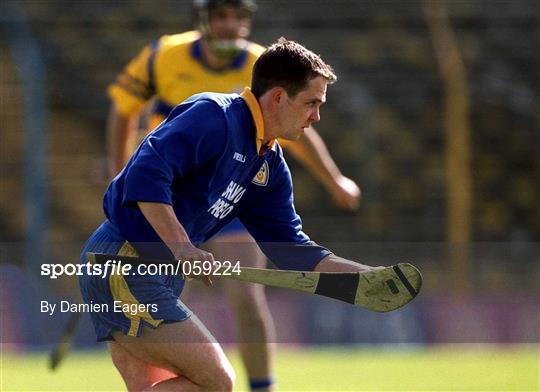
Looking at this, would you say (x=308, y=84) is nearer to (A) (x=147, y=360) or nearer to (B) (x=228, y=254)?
(A) (x=147, y=360)

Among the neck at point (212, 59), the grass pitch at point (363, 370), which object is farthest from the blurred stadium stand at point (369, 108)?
the neck at point (212, 59)

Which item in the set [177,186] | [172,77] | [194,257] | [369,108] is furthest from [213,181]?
[369,108]

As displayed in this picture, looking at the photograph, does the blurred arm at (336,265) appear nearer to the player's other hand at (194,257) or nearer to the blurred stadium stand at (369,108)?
the player's other hand at (194,257)

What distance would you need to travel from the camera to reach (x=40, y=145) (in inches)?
443

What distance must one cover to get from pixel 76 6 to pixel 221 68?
311 inches

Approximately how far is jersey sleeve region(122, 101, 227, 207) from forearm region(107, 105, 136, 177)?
246cm

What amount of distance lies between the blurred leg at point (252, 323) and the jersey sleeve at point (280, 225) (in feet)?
3.40

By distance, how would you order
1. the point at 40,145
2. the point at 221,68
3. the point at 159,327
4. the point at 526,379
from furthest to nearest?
the point at 40,145 < the point at 526,379 < the point at 221,68 < the point at 159,327

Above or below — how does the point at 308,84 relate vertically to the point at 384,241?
above

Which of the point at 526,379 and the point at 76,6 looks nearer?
the point at 526,379

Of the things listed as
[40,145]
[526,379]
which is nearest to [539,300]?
[526,379]

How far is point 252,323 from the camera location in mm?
5441

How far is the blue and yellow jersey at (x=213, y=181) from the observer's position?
145 inches

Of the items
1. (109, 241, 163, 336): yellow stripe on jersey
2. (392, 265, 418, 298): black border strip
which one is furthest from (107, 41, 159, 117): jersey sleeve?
(392, 265, 418, 298): black border strip
